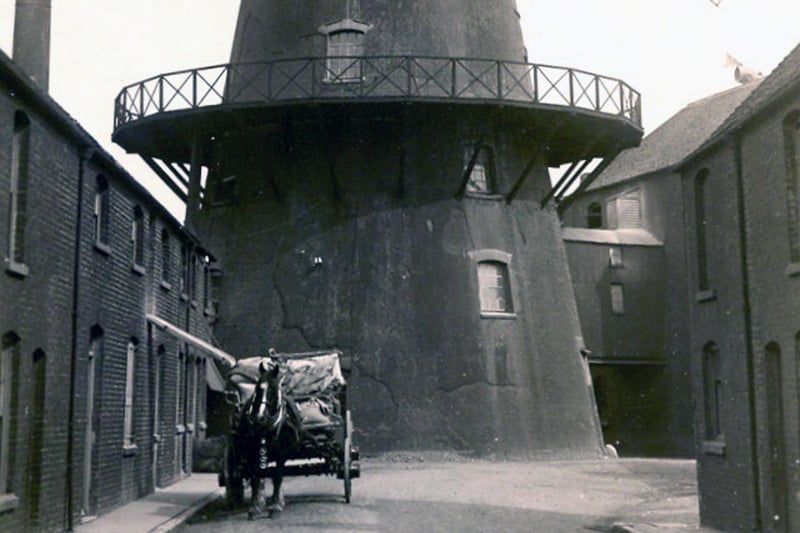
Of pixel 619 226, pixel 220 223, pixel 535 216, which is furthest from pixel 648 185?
pixel 220 223

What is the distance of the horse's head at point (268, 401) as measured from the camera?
14.3m

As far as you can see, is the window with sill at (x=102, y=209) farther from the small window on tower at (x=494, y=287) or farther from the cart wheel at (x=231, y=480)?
the small window on tower at (x=494, y=287)

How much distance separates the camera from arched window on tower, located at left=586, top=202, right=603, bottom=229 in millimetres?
40188

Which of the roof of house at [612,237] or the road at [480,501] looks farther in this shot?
the roof of house at [612,237]

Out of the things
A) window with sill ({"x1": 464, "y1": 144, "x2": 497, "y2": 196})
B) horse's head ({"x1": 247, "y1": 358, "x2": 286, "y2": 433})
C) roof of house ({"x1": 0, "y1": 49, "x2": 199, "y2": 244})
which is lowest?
horse's head ({"x1": 247, "y1": 358, "x2": 286, "y2": 433})

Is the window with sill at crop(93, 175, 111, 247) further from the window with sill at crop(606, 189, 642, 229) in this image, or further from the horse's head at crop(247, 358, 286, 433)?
the window with sill at crop(606, 189, 642, 229)

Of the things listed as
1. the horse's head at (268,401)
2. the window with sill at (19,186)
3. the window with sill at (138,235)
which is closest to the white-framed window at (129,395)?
the window with sill at (138,235)

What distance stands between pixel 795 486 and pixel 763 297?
212cm

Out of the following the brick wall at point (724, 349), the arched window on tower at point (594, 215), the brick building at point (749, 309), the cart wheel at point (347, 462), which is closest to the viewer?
the brick building at point (749, 309)

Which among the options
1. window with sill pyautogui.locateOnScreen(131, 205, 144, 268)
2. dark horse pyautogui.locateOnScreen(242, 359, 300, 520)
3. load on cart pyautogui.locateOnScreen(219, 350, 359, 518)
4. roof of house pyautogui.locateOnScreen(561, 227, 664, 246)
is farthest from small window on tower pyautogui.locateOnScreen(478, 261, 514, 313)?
dark horse pyautogui.locateOnScreen(242, 359, 300, 520)

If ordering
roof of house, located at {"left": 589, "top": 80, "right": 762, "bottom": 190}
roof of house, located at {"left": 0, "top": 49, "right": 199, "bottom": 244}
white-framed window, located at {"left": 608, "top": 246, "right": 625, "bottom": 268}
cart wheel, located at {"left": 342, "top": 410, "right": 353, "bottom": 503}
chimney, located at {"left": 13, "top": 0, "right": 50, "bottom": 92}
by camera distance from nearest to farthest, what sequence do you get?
roof of house, located at {"left": 0, "top": 49, "right": 199, "bottom": 244}, cart wheel, located at {"left": 342, "top": 410, "right": 353, "bottom": 503}, chimney, located at {"left": 13, "top": 0, "right": 50, "bottom": 92}, white-framed window, located at {"left": 608, "top": 246, "right": 625, "bottom": 268}, roof of house, located at {"left": 589, "top": 80, "right": 762, "bottom": 190}

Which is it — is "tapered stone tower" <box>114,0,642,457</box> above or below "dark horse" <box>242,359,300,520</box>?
above

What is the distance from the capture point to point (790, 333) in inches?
478

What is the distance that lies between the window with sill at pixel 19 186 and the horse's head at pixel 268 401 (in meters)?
3.49
